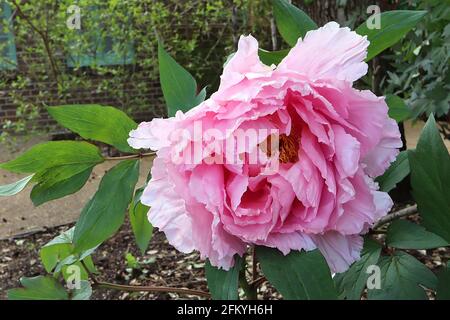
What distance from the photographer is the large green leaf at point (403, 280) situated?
0.70 metres

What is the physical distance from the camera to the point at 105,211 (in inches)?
30.8

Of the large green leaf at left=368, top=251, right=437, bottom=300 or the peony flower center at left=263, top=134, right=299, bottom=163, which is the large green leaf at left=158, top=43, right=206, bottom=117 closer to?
the peony flower center at left=263, top=134, right=299, bottom=163

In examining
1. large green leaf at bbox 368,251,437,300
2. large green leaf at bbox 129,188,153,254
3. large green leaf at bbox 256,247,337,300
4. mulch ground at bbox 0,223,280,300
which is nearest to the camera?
large green leaf at bbox 256,247,337,300

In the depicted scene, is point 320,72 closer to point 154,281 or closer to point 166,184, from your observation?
point 166,184

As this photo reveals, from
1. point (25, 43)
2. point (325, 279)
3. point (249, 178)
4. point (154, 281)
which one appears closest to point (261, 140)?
point (249, 178)

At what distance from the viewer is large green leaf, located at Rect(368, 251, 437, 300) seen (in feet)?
2.31

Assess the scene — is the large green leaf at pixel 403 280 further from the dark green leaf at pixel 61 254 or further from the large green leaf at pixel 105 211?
the dark green leaf at pixel 61 254

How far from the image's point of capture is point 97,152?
88cm

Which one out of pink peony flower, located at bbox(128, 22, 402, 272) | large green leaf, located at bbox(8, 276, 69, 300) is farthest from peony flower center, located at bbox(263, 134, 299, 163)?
large green leaf, located at bbox(8, 276, 69, 300)

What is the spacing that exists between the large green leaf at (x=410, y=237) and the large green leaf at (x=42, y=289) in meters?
0.51

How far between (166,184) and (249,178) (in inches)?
4.0

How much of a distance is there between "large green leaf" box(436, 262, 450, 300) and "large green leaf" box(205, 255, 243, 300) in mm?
249

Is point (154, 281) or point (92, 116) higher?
point (92, 116)

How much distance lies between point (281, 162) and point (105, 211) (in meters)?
0.27
